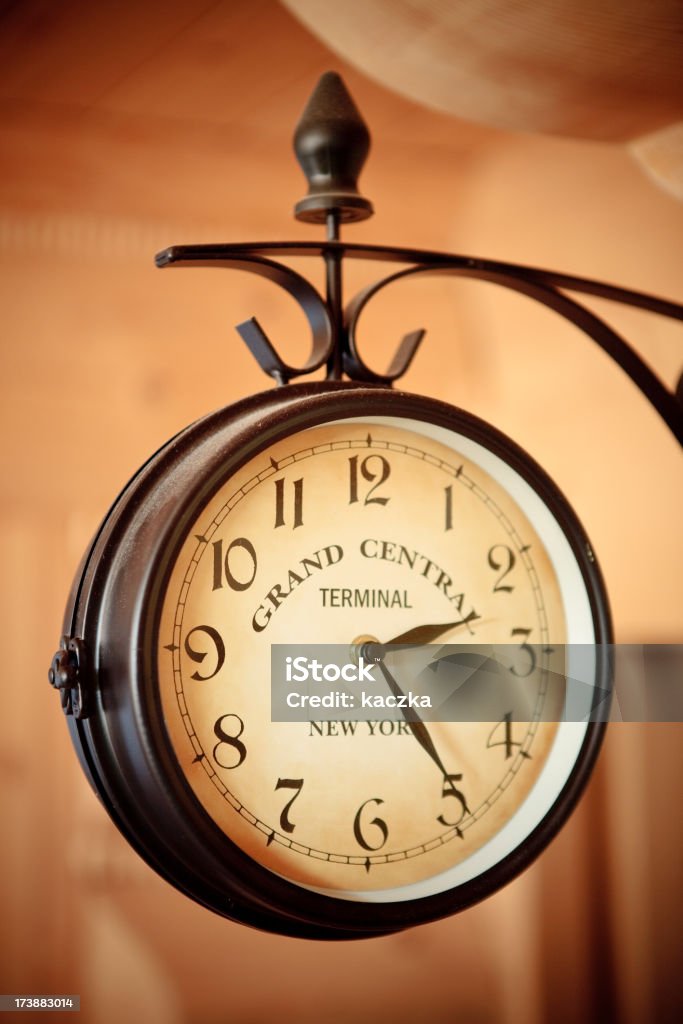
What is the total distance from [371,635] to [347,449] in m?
0.15

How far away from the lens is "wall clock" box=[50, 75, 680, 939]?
30.2 inches

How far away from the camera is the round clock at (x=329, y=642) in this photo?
30.1 inches

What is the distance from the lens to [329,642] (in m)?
0.83

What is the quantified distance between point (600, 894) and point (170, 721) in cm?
181

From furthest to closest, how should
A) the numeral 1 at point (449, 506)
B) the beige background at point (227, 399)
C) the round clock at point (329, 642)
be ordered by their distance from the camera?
1. the beige background at point (227, 399)
2. the numeral 1 at point (449, 506)
3. the round clock at point (329, 642)

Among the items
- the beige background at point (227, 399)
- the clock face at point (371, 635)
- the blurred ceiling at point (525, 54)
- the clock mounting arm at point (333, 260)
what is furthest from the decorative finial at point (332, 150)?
the beige background at point (227, 399)

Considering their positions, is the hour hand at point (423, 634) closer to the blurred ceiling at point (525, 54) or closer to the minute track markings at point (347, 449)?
the minute track markings at point (347, 449)

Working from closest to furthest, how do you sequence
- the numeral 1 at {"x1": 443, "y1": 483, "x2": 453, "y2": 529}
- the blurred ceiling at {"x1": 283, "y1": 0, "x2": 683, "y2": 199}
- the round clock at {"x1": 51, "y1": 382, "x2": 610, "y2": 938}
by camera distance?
1. the blurred ceiling at {"x1": 283, "y1": 0, "x2": 683, "y2": 199}
2. the round clock at {"x1": 51, "y1": 382, "x2": 610, "y2": 938}
3. the numeral 1 at {"x1": 443, "y1": 483, "x2": 453, "y2": 529}

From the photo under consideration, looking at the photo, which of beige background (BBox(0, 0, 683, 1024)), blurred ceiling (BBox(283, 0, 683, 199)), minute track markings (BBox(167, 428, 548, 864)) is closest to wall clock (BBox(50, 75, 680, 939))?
minute track markings (BBox(167, 428, 548, 864))

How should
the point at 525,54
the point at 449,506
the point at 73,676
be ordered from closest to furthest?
the point at 525,54, the point at 73,676, the point at 449,506

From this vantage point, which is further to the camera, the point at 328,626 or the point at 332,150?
the point at 332,150

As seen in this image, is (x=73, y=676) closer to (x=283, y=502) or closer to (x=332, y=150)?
(x=283, y=502)

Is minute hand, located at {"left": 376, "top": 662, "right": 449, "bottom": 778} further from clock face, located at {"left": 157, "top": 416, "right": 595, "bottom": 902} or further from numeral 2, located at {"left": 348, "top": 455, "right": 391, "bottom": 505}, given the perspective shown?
numeral 2, located at {"left": 348, "top": 455, "right": 391, "bottom": 505}

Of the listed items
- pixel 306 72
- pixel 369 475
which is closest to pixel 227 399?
pixel 306 72
